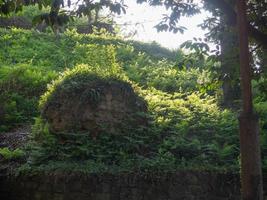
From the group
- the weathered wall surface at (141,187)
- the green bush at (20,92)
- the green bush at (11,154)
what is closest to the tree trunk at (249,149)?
the weathered wall surface at (141,187)

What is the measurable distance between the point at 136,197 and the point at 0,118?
15.5 ft

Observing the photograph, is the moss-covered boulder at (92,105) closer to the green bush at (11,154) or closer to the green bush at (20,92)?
the green bush at (11,154)

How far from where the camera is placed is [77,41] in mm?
18859

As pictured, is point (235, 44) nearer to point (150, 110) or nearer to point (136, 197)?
point (136, 197)

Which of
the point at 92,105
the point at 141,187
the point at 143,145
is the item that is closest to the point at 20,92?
the point at 92,105

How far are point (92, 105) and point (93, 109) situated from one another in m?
0.08

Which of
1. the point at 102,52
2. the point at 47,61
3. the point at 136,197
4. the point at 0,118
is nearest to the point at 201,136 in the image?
the point at 136,197

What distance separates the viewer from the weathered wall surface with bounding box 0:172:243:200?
818 centimetres

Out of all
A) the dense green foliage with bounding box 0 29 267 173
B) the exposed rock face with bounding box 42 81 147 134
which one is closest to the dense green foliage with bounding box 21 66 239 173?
the dense green foliage with bounding box 0 29 267 173

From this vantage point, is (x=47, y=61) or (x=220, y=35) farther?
(x=47, y=61)

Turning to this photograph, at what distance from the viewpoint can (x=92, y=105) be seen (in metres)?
9.42

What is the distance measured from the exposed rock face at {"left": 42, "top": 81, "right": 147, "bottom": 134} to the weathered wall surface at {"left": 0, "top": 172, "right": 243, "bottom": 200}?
1317mm

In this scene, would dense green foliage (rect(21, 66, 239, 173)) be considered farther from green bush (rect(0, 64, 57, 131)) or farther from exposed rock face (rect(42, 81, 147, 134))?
green bush (rect(0, 64, 57, 131))

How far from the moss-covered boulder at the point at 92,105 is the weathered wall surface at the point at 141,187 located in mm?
1304
